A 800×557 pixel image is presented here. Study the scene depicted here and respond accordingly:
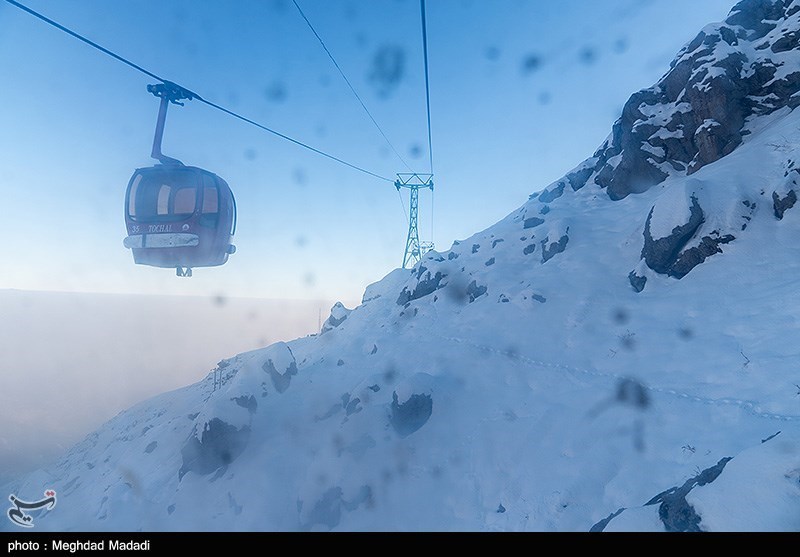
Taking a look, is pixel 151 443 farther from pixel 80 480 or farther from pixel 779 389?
pixel 779 389

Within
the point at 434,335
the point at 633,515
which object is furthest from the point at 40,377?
the point at 633,515

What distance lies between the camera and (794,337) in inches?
→ 373

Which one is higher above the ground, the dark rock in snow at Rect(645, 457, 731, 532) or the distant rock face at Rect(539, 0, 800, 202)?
the distant rock face at Rect(539, 0, 800, 202)

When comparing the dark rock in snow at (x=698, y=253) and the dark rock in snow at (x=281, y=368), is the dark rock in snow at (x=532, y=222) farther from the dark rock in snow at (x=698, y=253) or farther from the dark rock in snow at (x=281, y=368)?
the dark rock in snow at (x=281, y=368)

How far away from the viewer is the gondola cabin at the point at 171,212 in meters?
10.1

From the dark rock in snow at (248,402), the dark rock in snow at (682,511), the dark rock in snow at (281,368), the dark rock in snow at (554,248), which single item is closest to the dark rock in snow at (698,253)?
the dark rock in snow at (554,248)

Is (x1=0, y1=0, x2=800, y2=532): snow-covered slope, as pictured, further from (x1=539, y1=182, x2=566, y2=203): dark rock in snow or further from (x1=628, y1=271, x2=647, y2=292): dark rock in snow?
(x1=539, y1=182, x2=566, y2=203): dark rock in snow

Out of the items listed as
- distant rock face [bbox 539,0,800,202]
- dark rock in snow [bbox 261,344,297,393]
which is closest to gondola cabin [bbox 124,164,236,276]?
dark rock in snow [bbox 261,344,297,393]

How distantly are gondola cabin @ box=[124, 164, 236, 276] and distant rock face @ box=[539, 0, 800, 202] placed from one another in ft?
83.4

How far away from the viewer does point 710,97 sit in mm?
20266

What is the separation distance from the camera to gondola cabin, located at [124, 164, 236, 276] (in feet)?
33.2

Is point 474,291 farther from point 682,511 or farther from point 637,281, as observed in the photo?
point 682,511

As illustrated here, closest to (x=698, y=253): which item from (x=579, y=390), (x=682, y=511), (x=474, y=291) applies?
(x=579, y=390)

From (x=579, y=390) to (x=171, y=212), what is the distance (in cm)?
1458
